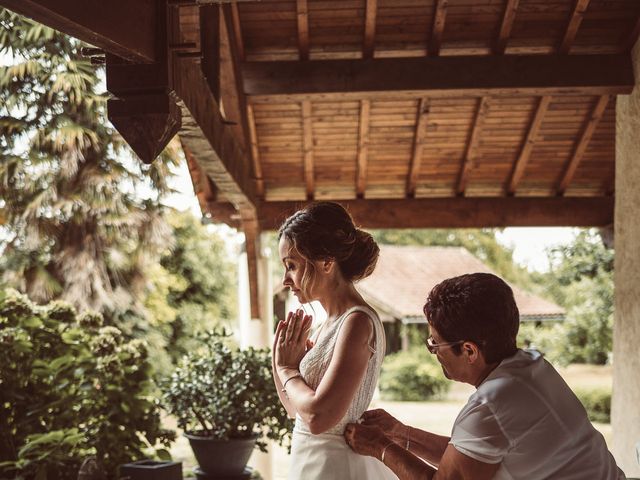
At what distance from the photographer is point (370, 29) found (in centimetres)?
508

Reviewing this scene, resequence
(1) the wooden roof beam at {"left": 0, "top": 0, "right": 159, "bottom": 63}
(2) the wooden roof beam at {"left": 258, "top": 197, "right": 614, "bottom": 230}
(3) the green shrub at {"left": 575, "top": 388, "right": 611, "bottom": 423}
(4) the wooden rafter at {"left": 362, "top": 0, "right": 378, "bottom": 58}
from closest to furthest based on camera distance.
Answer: (1) the wooden roof beam at {"left": 0, "top": 0, "right": 159, "bottom": 63}, (4) the wooden rafter at {"left": 362, "top": 0, "right": 378, "bottom": 58}, (2) the wooden roof beam at {"left": 258, "top": 197, "right": 614, "bottom": 230}, (3) the green shrub at {"left": 575, "top": 388, "right": 611, "bottom": 423}

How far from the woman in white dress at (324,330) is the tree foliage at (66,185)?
7.93 m

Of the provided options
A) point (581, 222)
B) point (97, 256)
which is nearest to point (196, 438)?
point (581, 222)

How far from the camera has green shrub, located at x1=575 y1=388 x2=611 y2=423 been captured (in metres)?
14.5

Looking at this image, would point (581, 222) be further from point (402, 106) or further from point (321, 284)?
point (321, 284)

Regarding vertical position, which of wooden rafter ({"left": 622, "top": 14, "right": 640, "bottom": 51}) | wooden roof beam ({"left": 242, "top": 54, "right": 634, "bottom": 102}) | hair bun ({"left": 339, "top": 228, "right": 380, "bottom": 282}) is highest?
wooden rafter ({"left": 622, "top": 14, "right": 640, "bottom": 51})

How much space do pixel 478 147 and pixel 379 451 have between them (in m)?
4.94

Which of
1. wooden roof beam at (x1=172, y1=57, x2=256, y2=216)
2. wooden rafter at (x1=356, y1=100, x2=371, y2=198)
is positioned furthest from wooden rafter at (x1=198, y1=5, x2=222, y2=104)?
wooden rafter at (x1=356, y1=100, x2=371, y2=198)

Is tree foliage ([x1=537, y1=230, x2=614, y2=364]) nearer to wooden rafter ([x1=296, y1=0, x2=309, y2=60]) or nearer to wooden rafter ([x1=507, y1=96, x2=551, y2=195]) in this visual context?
wooden rafter ([x1=507, y1=96, x2=551, y2=195])

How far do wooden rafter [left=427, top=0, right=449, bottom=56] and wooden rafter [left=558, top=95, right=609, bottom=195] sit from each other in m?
1.43

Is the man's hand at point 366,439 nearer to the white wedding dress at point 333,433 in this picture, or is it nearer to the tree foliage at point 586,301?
the white wedding dress at point 333,433

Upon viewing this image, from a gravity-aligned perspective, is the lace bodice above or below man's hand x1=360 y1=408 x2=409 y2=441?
above

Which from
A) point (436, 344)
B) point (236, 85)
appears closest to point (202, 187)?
point (236, 85)

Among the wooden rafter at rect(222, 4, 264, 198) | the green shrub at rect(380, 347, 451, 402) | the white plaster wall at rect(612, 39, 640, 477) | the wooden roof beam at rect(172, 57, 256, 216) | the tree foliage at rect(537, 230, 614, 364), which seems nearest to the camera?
the wooden roof beam at rect(172, 57, 256, 216)
